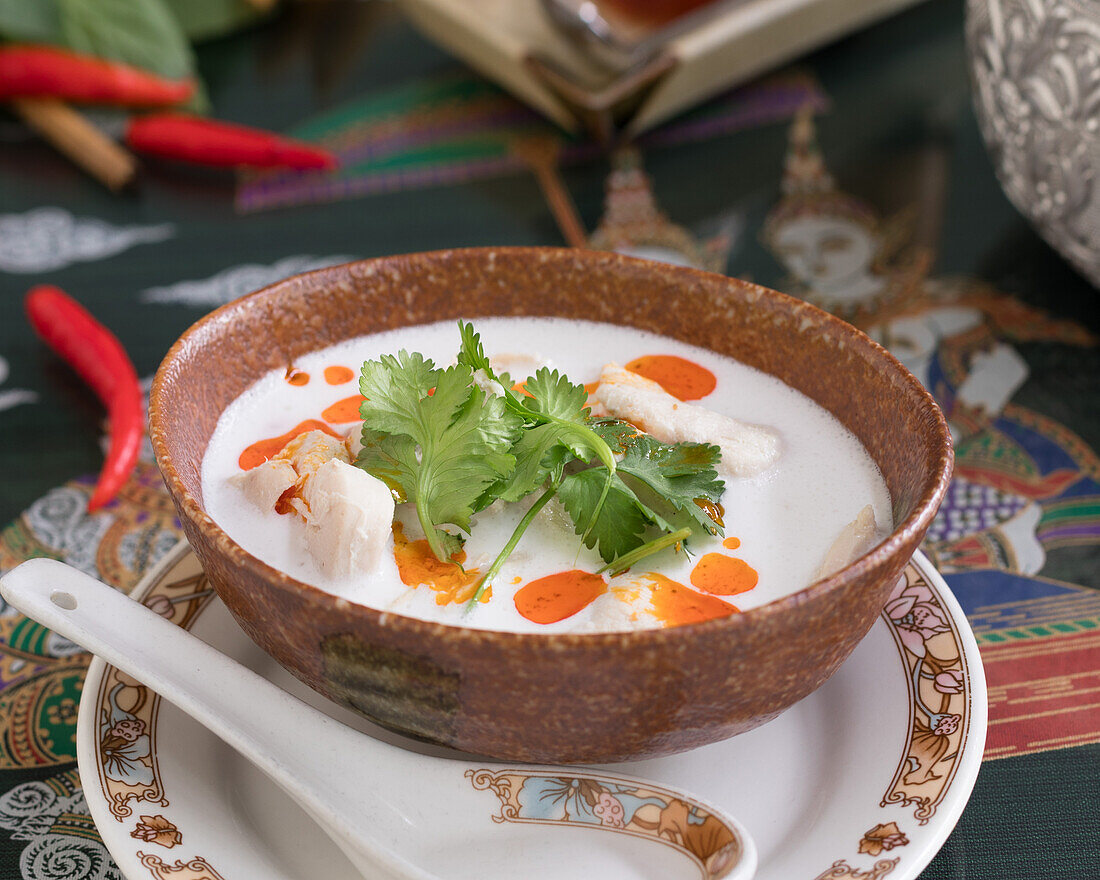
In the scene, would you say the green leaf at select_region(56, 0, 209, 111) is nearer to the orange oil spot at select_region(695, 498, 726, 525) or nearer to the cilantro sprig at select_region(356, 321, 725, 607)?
the cilantro sprig at select_region(356, 321, 725, 607)

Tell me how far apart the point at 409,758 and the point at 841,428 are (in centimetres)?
58

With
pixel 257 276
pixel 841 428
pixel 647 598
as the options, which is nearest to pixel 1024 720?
pixel 841 428

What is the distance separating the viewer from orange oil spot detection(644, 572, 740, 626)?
986 millimetres

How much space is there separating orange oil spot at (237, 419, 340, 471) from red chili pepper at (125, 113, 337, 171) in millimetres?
1298

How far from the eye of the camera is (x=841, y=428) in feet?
4.06

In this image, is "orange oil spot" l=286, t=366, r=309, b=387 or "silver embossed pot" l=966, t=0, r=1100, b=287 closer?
"orange oil spot" l=286, t=366, r=309, b=387

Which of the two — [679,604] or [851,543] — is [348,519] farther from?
[851,543]

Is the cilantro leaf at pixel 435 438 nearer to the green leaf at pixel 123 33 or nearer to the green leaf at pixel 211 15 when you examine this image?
the green leaf at pixel 123 33

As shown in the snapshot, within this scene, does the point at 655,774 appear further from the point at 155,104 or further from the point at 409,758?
the point at 155,104

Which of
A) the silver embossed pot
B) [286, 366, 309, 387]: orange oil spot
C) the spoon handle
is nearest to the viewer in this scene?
the spoon handle

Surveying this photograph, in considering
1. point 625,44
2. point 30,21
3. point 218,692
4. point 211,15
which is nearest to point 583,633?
point 218,692

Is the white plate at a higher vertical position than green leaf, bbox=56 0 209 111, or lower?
lower

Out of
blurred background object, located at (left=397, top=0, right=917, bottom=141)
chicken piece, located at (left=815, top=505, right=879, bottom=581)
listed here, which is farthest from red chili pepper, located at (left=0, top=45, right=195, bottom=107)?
chicken piece, located at (left=815, top=505, right=879, bottom=581)

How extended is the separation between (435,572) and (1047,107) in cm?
123
